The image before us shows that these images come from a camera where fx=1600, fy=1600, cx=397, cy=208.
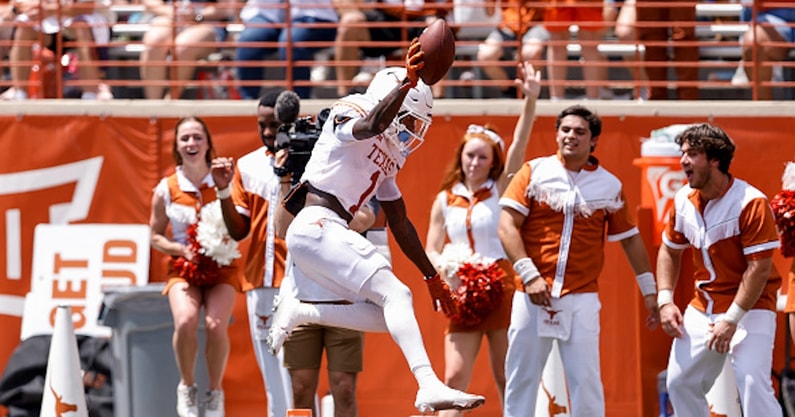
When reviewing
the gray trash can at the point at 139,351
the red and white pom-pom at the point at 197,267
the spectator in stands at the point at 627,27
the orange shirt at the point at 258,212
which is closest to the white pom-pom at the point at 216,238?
the red and white pom-pom at the point at 197,267

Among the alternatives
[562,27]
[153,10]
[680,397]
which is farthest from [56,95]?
[680,397]

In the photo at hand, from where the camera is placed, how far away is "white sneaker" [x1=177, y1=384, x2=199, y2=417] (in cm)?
987

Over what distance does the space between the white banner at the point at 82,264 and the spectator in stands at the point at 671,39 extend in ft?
12.9

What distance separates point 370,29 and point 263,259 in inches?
140

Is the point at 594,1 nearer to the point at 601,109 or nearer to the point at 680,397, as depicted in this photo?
the point at 601,109

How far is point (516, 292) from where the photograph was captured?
29.6 feet

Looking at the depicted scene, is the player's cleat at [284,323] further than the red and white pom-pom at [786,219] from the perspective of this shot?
No

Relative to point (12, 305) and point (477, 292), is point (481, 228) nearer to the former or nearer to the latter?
point (477, 292)

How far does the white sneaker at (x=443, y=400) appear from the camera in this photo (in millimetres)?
6785

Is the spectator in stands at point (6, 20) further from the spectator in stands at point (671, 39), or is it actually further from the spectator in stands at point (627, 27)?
the spectator in stands at point (671, 39)

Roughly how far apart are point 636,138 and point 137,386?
382 centimetres

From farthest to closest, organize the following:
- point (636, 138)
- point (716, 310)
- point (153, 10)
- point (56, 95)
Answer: point (153, 10) → point (56, 95) → point (636, 138) → point (716, 310)

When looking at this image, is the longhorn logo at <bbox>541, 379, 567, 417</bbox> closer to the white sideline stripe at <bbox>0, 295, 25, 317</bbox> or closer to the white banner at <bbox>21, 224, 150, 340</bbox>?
the white banner at <bbox>21, 224, 150, 340</bbox>

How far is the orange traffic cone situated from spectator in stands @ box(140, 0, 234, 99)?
9.61 feet
